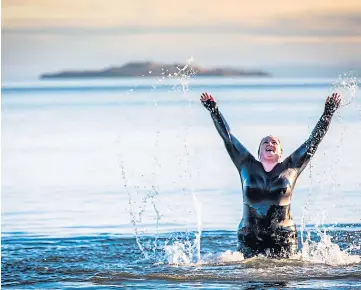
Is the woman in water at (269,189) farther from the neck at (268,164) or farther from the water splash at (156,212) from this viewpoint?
the water splash at (156,212)

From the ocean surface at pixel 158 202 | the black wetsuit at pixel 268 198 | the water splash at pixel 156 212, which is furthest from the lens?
the water splash at pixel 156 212

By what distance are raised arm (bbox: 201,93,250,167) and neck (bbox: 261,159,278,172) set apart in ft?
0.32

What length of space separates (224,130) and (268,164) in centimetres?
28

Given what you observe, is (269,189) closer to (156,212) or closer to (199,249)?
(199,249)

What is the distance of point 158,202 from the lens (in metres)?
9.22

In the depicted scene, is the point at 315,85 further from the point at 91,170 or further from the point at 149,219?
the point at 149,219

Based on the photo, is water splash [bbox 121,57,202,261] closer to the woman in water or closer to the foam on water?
the foam on water

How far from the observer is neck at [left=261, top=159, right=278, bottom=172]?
6902 millimetres

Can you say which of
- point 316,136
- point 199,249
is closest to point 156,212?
point 199,249

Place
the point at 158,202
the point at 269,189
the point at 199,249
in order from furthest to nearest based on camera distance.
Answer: the point at 158,202 < the point at 199,249 < the point at 269,189

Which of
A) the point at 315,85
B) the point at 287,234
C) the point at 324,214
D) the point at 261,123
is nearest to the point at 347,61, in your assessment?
the point at 261,123

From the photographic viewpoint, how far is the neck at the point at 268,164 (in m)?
6.90

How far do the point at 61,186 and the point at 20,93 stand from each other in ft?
44.2

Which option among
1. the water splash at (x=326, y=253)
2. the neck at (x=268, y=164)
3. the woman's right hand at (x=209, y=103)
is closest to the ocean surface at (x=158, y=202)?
the water splash at (x=326, y=253)
